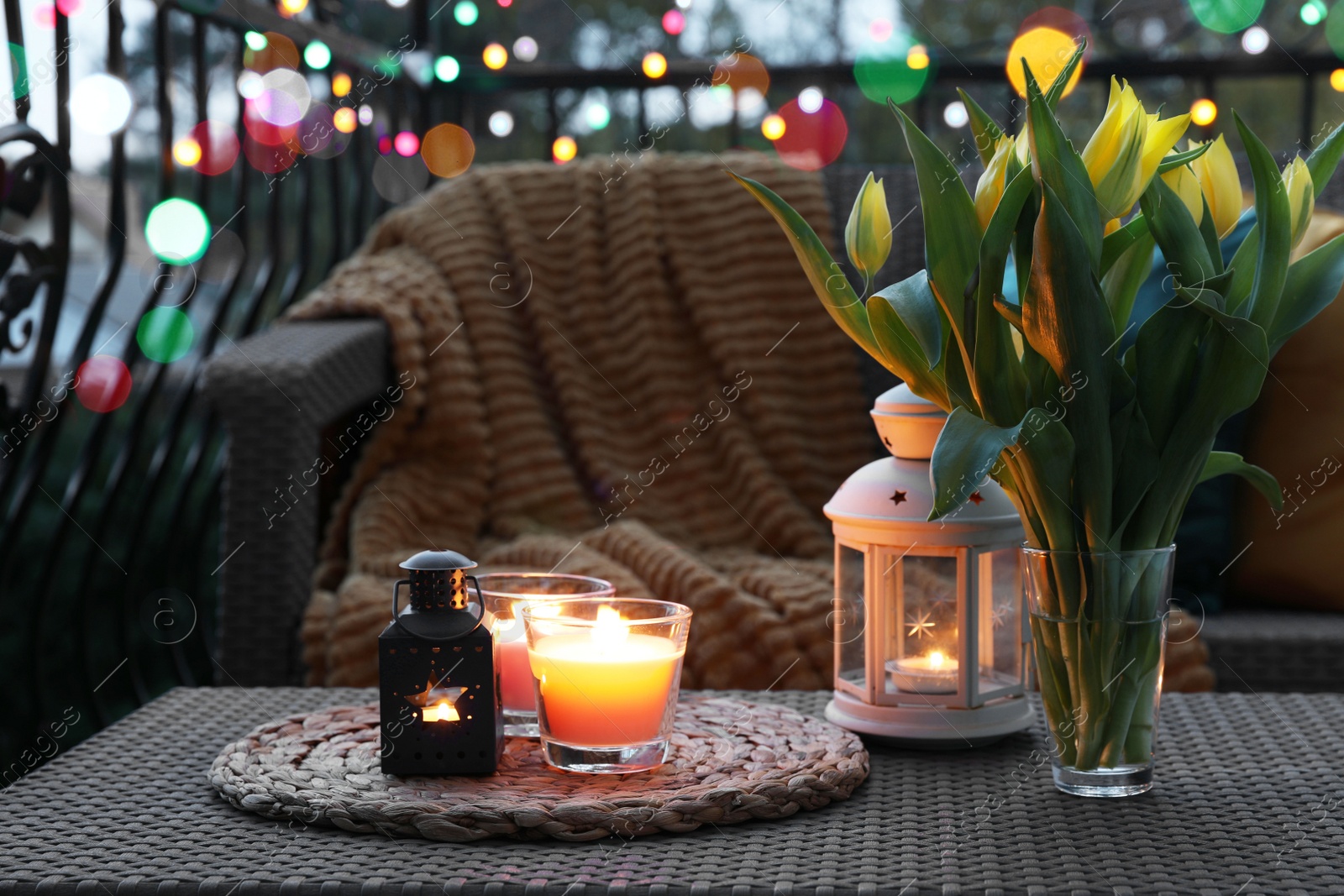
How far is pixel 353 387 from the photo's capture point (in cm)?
137

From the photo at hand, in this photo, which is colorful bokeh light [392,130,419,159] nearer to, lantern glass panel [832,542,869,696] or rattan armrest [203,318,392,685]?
rattan armrest [203,318,392,685]

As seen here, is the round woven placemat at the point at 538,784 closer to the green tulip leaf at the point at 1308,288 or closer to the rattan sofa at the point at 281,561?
the green tulip leaf at the point at 1308,288

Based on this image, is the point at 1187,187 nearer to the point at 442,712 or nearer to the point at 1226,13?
the point at 442,712

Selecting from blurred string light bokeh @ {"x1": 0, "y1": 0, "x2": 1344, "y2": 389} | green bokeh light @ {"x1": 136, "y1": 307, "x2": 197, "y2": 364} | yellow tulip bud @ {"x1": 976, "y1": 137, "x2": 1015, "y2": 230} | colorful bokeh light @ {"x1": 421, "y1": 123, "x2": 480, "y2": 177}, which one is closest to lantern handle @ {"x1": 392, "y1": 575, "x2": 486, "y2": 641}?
yellow tulip bud @ {"x1": 976, "y1": 137, "x2": 1015, "y2": 230}

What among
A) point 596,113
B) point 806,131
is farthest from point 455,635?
point 806,131

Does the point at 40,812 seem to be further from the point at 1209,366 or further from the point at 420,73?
the point at 420,73

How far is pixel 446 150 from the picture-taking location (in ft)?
7.12

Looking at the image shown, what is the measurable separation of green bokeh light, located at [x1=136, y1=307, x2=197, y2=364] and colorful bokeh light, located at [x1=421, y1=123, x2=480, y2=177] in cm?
57

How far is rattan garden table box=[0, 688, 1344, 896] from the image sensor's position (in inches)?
21.4

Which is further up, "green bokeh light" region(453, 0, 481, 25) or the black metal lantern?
"green bokeh light" region(453, 0, 481, 25)

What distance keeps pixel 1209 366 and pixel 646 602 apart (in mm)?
334

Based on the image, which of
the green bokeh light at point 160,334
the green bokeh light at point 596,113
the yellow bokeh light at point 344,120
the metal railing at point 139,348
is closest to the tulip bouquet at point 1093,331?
the metal railing at point 139,348

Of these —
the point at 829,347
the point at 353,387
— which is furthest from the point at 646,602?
the point at 829,347

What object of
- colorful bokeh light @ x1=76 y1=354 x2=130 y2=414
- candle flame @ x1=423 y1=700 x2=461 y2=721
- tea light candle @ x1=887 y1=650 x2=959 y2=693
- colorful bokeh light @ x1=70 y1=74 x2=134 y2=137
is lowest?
tea light candle @ x1=887 y1=650 x2=959 y2=693
